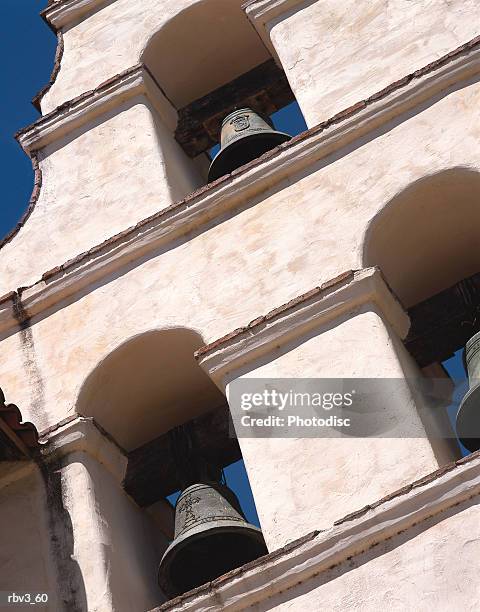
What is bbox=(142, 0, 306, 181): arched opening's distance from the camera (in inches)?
477

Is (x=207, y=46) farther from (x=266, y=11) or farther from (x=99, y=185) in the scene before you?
(x=99, y=185)

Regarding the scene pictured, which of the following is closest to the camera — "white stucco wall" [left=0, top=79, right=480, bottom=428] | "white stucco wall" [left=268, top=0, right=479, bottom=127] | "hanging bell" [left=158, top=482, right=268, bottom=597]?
"hanging bell" [left=158, top=482, right=268, bottom=597]

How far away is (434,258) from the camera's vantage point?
10125 millimetres

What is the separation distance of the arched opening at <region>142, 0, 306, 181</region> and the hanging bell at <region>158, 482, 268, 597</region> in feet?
11.0

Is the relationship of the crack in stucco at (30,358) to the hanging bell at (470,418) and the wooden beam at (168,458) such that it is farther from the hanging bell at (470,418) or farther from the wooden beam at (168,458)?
the hanging bell at (470,418)

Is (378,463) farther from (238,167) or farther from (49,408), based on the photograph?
(238,167)

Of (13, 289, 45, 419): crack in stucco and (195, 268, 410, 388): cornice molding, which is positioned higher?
(13, 289, 45, 419): crack in stucco

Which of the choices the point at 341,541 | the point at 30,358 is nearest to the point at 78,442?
the point at 30,358

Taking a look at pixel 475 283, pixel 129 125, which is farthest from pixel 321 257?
pixel 129 125

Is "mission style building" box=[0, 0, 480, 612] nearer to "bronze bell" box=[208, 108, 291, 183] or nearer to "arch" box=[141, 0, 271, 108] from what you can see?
"bronze bell" box=[208, 108, 291, 183]

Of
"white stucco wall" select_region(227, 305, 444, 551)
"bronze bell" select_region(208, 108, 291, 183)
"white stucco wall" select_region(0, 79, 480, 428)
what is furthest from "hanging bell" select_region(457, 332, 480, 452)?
"bronze bell" select_region(208, 108, 291, 183)

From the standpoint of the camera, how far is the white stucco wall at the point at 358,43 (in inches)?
425

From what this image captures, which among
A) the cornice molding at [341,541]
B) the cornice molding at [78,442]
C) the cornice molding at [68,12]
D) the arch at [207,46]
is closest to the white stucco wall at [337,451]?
the cornice molding at [341,541]

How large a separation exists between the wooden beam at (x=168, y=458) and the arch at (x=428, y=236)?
1.17 metres
